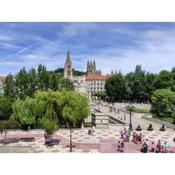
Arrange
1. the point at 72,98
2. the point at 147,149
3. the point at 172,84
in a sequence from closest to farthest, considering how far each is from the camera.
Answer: the point at 147,149 < the point at 72,98 < the point at 172,84

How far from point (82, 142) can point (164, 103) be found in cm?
1995

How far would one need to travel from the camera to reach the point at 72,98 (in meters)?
28.2

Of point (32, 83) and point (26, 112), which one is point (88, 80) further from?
point (26, 112)

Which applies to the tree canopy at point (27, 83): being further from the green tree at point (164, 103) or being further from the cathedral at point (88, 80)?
the cathedral at point (88, 80)

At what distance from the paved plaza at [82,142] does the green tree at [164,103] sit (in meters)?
11.4

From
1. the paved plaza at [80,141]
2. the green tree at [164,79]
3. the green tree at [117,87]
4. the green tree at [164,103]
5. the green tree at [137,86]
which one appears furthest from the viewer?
the green tree at [117,87]

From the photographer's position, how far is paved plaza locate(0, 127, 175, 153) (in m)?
21.8

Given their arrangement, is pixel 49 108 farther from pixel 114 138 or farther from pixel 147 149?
pixel 147 149

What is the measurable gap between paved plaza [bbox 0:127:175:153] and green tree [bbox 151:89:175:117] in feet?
Result: 37.5

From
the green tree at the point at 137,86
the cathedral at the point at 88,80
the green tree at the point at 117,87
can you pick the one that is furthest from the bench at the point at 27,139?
the cathedral at the point at 88,80

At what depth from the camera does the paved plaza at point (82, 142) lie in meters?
21.8

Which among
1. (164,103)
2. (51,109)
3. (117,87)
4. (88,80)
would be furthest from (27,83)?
(88,80)
